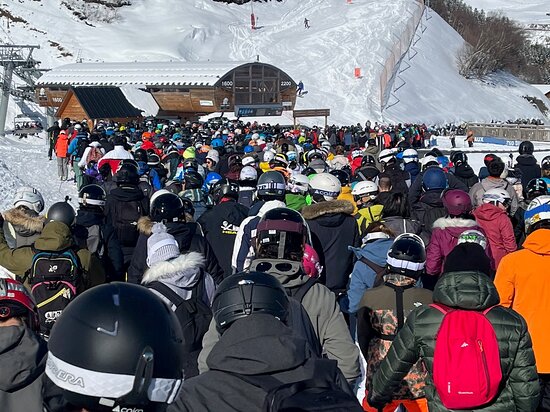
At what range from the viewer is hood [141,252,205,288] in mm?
4859

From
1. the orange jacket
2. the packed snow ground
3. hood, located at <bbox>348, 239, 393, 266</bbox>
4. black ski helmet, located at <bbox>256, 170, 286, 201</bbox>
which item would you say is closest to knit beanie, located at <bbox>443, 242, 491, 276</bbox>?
hood, located at <bbox>348, 239, 393, 266</bbox>

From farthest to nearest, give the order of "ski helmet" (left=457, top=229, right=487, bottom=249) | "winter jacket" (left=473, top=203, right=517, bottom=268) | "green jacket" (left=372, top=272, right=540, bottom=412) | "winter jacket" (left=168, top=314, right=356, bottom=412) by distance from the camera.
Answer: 1. "winter jacket" (left=473, top=203, right=517, bottom=268)
2. "ski helmet" (left=457, top=229, right=487, bottom=249)
3. "green jacket" (left=372, top=272, right=540, bottom=412)
4. "winter jacket" (left=168, top=314, right=356, bottom=412)

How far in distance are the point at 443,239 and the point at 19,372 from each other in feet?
16.1

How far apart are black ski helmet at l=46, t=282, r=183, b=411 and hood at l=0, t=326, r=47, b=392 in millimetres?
999

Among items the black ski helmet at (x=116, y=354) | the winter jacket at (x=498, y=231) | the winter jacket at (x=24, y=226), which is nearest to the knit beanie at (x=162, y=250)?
the winter jacket at (x=24, y=226)

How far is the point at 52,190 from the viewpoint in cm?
2000

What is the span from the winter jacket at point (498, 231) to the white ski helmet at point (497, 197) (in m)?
0.30

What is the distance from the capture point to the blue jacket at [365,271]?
20.5 ft

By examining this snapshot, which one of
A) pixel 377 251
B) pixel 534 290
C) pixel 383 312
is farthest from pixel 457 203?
pixel 383 312

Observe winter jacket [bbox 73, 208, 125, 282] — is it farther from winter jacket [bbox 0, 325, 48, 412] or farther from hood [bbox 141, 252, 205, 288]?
winter jacket [bbox 0, 325, 48, 412]

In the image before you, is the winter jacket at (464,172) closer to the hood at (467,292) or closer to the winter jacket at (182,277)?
the winter jacket at (182,277)

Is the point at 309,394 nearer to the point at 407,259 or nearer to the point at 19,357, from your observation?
the point at 19,357

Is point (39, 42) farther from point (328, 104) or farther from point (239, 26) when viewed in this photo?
point (328, 104)

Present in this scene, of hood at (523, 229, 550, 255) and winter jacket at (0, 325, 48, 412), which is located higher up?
hood at (523, 229, 550, 255)
